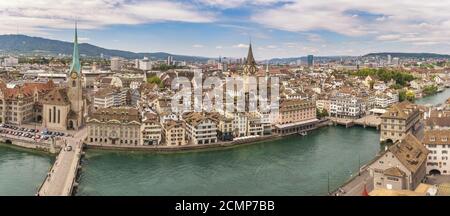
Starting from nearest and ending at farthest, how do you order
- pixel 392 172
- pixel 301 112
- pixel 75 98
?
1. pixel 392 172
2. pixel 75 98
3. pixel 301 112

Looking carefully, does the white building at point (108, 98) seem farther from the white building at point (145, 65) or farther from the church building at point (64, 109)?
the white building at point (145, 65)

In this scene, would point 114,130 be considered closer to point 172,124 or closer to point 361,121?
point 172,124

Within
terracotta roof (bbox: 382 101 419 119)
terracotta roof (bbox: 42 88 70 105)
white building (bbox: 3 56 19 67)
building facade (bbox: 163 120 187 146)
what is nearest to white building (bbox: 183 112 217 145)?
building facade (bbox: 163 120 187 146)

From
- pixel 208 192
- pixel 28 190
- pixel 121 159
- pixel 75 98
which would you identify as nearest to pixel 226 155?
pixel 121 159

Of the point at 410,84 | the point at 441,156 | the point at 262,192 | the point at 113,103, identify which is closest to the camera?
the point at 262,192

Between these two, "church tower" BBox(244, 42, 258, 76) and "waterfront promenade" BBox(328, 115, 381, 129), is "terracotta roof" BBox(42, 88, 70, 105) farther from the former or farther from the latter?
"waterfront promenade" BBox(328, 115, 381, 129)
